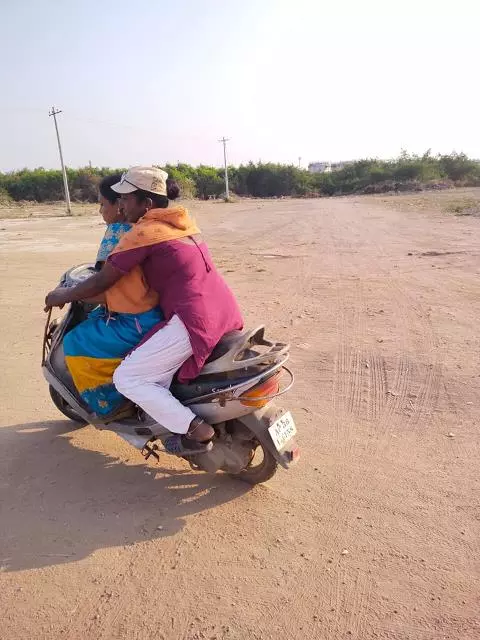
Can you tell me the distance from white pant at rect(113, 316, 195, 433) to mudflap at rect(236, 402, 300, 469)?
1.11ft

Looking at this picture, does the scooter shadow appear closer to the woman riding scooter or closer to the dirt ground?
the dirt ground

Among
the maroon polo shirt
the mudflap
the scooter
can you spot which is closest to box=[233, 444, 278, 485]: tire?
the scooter

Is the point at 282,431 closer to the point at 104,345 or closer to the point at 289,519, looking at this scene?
the point at 289,519

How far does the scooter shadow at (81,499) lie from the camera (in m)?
2.92

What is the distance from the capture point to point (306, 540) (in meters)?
2.89

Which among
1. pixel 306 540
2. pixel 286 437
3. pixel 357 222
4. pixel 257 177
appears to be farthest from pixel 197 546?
pixel 257 177

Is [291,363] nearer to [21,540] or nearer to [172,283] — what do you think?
[172,283]

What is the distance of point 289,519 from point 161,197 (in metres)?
1.98

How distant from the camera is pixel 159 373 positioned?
3.12 metres

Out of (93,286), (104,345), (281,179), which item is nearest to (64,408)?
(104,345)

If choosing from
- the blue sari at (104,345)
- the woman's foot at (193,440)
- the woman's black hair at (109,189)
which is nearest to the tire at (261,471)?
the woman's foot at (193,440)

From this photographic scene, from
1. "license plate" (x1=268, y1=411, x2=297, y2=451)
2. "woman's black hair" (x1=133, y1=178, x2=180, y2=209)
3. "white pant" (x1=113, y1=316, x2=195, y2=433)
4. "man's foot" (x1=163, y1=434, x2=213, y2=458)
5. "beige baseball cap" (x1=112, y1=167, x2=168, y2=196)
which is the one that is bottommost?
"man's foot" (x1=163, y1=434, x2=213, y2=458)

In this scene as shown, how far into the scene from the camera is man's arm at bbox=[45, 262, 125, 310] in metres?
3.10

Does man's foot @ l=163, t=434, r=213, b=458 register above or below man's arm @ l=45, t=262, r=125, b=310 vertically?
below
